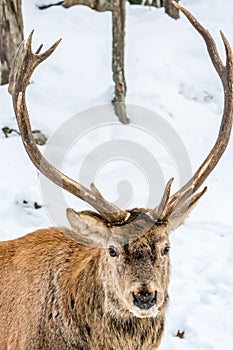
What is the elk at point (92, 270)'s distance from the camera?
3.98 meters

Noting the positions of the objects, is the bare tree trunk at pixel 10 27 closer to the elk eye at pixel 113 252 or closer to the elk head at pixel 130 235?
the elk head at pixel 130 235

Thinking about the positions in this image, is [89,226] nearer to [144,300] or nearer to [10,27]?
[144,300]

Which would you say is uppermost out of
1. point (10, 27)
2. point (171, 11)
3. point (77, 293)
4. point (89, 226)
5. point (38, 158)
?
point (38, 158)

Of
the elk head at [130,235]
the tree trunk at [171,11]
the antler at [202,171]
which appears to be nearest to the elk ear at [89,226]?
the elk head at [130,235]

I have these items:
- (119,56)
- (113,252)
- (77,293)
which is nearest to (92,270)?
(77,293)

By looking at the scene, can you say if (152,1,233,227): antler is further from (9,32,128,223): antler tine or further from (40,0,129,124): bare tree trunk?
(40,0,129,124): bare tree trunk

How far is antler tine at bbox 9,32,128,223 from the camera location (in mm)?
4137

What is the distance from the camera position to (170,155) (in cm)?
1024

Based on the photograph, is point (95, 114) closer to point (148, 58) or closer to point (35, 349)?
point (148, 58)

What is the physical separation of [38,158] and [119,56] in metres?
7.00

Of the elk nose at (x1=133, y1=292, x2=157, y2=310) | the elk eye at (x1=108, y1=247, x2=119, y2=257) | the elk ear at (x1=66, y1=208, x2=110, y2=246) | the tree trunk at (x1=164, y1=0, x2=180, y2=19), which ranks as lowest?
the tree trunk at (x1=164, y1=0, x2=180, y2=19)

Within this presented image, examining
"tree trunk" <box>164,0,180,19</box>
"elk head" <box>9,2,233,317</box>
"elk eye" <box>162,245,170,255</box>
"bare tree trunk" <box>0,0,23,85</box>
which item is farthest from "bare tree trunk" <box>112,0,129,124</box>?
"elk eye" <box>162,245,170,255</box>

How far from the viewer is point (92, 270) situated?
432cm

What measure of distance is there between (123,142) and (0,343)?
642cm
